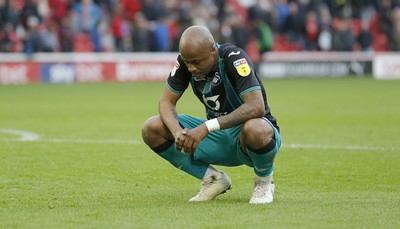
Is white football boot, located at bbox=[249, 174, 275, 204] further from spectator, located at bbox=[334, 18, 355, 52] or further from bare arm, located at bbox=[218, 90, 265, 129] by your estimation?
spectator, located at bbox=[334, 18, 355, 52]

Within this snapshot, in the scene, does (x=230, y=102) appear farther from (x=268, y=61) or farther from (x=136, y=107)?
(x=268, y=61)

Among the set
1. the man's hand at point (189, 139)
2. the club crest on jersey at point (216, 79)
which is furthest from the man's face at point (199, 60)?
the man's hand at point (189, 139)

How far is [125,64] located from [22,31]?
3.47m

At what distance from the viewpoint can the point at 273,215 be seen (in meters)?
6.70

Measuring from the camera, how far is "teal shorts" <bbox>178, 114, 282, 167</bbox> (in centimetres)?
753

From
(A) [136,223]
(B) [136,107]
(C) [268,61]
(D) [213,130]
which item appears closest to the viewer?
(A) [136,223]

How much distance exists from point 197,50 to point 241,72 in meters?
0.41

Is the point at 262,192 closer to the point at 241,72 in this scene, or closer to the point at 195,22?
the point at 241,72

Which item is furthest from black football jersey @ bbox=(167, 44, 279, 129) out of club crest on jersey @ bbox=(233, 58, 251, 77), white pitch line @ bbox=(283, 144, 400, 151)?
white pitch line @ bbox=(283, 144, 400, 151)

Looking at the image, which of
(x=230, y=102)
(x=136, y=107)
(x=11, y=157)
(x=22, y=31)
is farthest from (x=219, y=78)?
(x=22, y=31)

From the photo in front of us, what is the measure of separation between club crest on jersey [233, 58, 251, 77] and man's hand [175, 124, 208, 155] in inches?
21.2

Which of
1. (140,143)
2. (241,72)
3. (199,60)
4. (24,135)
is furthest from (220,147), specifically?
(24,135)

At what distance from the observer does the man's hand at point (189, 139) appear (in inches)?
277

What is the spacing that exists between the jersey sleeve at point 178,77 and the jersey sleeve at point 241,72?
392 millimetres
